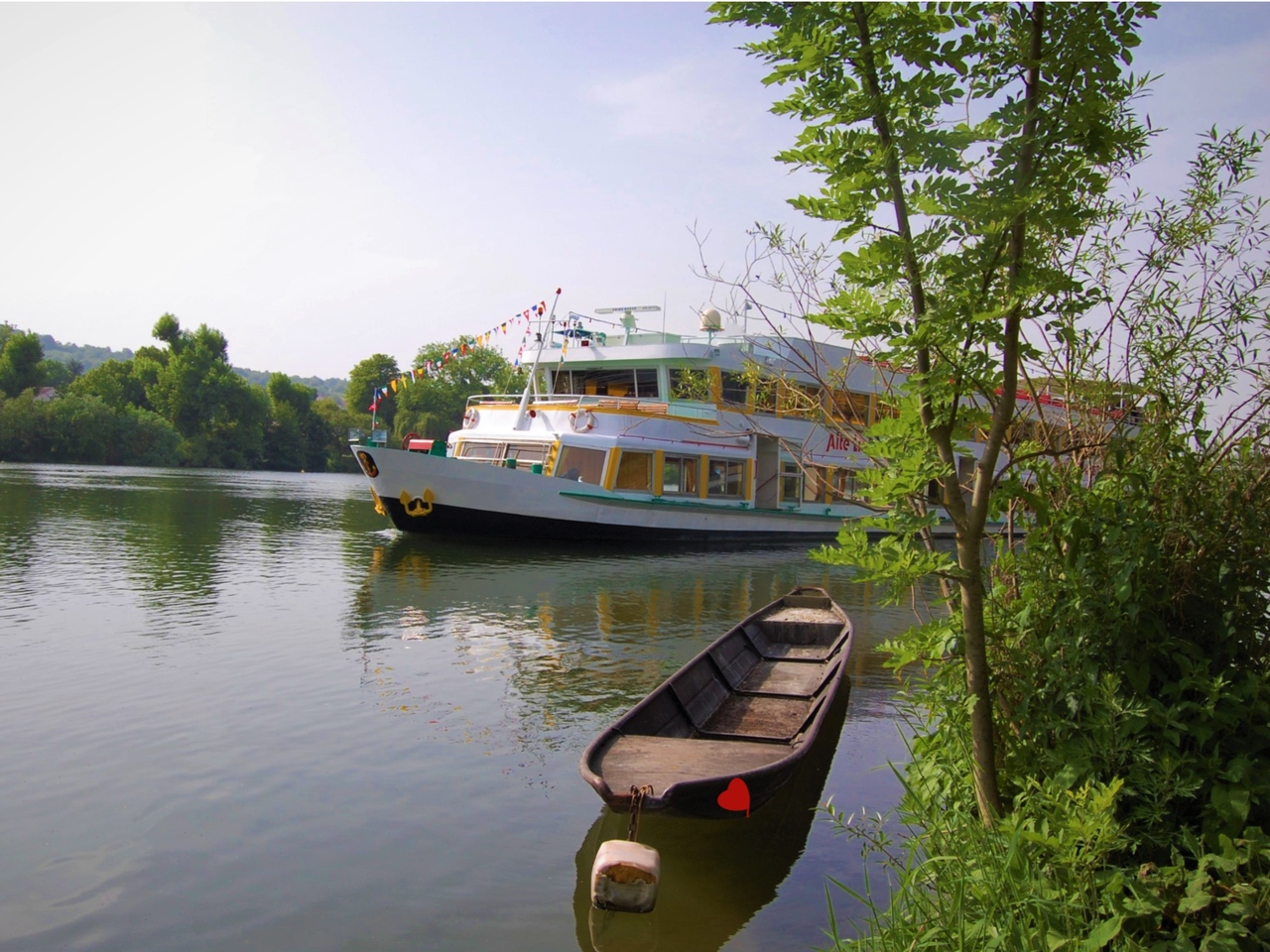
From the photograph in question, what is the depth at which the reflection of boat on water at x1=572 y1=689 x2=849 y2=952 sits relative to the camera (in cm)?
534

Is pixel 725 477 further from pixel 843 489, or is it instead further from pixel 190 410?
pixel 190 410

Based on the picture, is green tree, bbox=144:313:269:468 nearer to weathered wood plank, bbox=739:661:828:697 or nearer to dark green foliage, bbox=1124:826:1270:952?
weathered wood plank, bbox=739:661:828:697

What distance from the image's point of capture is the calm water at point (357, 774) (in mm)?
5430

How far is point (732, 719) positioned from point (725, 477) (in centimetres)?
1695

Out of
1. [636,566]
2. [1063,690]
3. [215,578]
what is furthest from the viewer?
[636,566]

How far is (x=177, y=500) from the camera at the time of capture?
→ 117 ft

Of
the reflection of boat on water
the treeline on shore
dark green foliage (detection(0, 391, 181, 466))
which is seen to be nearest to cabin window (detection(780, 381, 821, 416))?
the reflection of boat on water

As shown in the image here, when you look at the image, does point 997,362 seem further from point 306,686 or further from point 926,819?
point 306,686

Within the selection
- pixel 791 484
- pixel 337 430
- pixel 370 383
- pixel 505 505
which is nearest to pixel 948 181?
pixel 505 505

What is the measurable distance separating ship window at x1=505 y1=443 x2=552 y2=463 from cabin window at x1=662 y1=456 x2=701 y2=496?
3.00m

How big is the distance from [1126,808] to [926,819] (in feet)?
4.14

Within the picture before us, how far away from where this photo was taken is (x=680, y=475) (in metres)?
24.0

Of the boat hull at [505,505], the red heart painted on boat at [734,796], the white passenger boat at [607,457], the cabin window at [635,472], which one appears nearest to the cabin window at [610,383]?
the white passenger boat at [607,457]

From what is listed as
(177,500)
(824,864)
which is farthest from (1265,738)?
(177,500)
